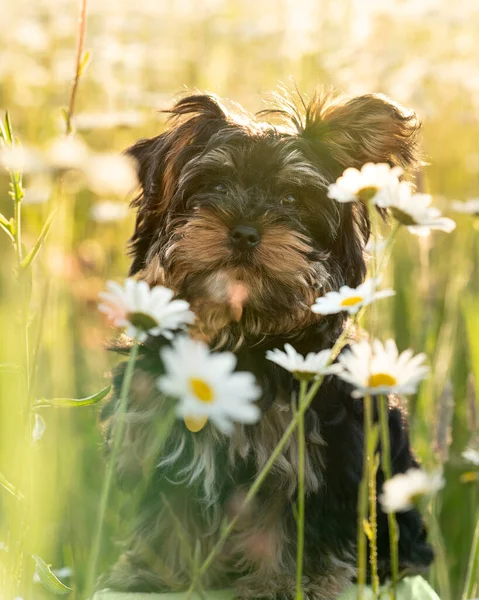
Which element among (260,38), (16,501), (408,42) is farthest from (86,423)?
(408,42)

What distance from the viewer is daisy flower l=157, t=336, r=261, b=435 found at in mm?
1113

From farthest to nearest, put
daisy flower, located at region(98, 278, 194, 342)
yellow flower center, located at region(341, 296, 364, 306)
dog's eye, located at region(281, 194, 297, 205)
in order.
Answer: dog's eye, located at region(281, 194, 297, 205), yellow flower center, located at region(341, 296, 364, 306), daisy flower, located at region(98, 278, 194, 342)

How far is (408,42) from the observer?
5352 mm

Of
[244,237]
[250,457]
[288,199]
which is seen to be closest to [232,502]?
[250,457]

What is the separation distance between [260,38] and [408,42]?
95 cm

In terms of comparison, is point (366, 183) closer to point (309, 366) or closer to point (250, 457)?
point (309, 366)

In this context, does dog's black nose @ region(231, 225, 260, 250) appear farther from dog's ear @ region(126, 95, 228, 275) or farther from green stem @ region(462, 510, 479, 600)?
green stem @ region(462, 510, 479, 600)

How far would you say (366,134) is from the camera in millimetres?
2410

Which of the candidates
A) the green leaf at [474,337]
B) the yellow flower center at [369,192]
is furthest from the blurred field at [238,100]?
the yellow flower center at [369,192]

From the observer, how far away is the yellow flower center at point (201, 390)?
44.9 inches

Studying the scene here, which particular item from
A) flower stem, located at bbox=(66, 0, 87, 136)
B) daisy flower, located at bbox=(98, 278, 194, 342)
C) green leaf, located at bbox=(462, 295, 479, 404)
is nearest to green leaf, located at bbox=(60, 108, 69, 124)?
flower stem, located at bbox=(66, 0, 87, 136)

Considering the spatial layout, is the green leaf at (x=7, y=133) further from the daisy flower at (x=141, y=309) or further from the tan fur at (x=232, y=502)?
the tan fur at (x=232, y=502)

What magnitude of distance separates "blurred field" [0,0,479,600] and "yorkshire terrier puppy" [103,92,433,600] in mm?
249

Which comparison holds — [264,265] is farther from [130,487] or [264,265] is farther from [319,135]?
[130,487]
